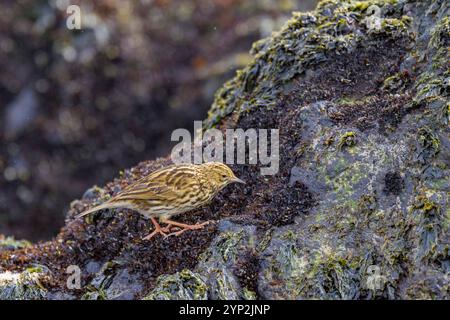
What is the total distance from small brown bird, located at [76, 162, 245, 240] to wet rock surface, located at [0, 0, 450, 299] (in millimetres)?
283

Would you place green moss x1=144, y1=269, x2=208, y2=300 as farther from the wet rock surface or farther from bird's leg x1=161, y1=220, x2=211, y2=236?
bird's leg x1=161, y1=220, x2=211, y2=236

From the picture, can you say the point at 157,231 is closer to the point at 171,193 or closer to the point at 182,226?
the point at 182,226

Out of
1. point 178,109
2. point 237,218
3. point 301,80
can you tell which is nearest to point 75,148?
point 178,109

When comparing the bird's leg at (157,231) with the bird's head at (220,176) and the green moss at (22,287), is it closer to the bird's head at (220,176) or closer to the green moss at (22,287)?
the bird's head at (220,176)

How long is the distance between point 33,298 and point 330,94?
15.8 feet

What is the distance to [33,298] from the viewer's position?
8.16m

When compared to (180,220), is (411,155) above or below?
above

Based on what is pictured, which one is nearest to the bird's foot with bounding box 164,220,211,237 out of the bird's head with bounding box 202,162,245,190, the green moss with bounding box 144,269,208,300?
the bird's head with bounding box 202,162,245,190

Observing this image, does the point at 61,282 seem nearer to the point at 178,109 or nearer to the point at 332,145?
the point at 332,145

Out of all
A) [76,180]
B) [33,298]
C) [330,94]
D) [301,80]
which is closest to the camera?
[33,298]

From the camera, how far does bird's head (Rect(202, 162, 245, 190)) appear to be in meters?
8.41

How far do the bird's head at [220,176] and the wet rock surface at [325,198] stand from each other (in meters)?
0.27

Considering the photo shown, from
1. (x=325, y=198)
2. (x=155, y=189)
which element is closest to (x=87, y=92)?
(x=155, y=189)

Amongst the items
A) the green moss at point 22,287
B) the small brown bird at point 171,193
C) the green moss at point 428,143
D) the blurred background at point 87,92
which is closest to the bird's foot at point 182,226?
the small brown bird at point 171,193
